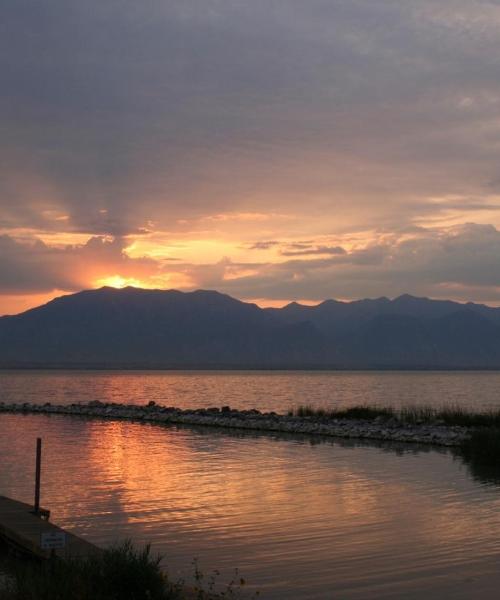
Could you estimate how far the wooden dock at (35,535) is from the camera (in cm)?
934

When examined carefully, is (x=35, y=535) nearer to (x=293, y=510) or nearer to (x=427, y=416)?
(x=293, y=510)

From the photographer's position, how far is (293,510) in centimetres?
1490

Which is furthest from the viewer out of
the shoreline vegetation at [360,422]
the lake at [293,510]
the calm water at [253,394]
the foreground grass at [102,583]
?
the calm water at [253,394]

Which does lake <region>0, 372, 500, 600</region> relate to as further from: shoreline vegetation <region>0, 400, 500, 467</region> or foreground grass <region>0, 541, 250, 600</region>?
foreground grass <region>0, 541, 250, 600</region>

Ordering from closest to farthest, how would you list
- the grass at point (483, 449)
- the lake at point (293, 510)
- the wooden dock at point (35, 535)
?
the wooden dock at point (35, 535) → the lake at point (293, 510) → the grass at point (483, 449)

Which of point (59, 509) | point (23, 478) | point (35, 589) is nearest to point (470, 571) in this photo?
point (35, 589)

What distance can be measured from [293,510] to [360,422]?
875 inches

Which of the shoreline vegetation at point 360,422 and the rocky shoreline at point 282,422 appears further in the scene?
the rocky shoreline at point 282,422

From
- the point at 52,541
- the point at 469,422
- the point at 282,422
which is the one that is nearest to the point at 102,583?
the point at 52,541

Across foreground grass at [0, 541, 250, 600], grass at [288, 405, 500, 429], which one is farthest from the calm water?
foreground grass at [0, 541, 250, 600]

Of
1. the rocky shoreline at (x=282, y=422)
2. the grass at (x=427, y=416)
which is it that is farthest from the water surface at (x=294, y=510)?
the grass at (x=427, y=416)

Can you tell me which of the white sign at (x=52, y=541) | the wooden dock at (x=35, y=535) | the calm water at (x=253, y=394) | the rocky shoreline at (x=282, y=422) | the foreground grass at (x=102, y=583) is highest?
the white sign at (x=52, y=541)

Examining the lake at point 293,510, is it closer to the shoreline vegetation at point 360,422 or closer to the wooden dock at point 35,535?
the wooden dock at point 35,535

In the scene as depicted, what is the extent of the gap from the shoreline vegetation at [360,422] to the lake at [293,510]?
1095 millimetres
